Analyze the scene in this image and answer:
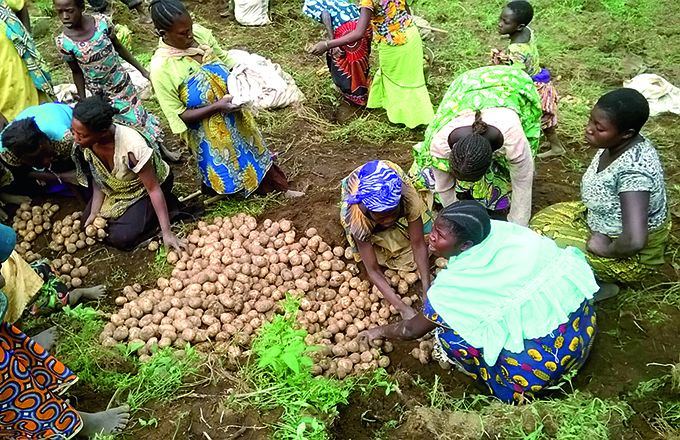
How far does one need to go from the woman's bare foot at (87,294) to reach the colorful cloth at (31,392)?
3.33ft

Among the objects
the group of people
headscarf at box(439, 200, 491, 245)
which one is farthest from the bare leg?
headscarf at box(439, 200, 491, 245)

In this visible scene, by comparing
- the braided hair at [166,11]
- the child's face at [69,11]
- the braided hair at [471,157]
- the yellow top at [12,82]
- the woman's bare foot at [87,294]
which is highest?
the braided hair at [166,11]

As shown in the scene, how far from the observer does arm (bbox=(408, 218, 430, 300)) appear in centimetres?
322

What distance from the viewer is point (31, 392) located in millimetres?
2480

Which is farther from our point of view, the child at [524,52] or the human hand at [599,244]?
the child at [524,52]

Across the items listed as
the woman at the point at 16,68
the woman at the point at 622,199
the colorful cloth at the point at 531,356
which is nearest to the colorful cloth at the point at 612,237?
the woman at the point at 622,199

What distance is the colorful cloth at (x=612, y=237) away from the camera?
3.05 meters

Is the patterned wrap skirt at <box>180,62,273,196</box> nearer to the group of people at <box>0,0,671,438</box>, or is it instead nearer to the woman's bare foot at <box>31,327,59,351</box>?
the group of people at <box>0,0,671,438</box>

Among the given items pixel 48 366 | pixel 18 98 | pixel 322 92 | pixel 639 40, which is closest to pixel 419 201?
pixel 48 366

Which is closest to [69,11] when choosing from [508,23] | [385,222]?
[385,222]

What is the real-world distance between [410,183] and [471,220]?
0.89 meters

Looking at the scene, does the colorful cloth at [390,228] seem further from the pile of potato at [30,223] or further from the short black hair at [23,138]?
the pile of potato at [30,223]

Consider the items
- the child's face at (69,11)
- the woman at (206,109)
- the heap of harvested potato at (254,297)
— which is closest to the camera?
the heap of harvested potato at (254,297)

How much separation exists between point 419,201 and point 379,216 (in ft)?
0.80
